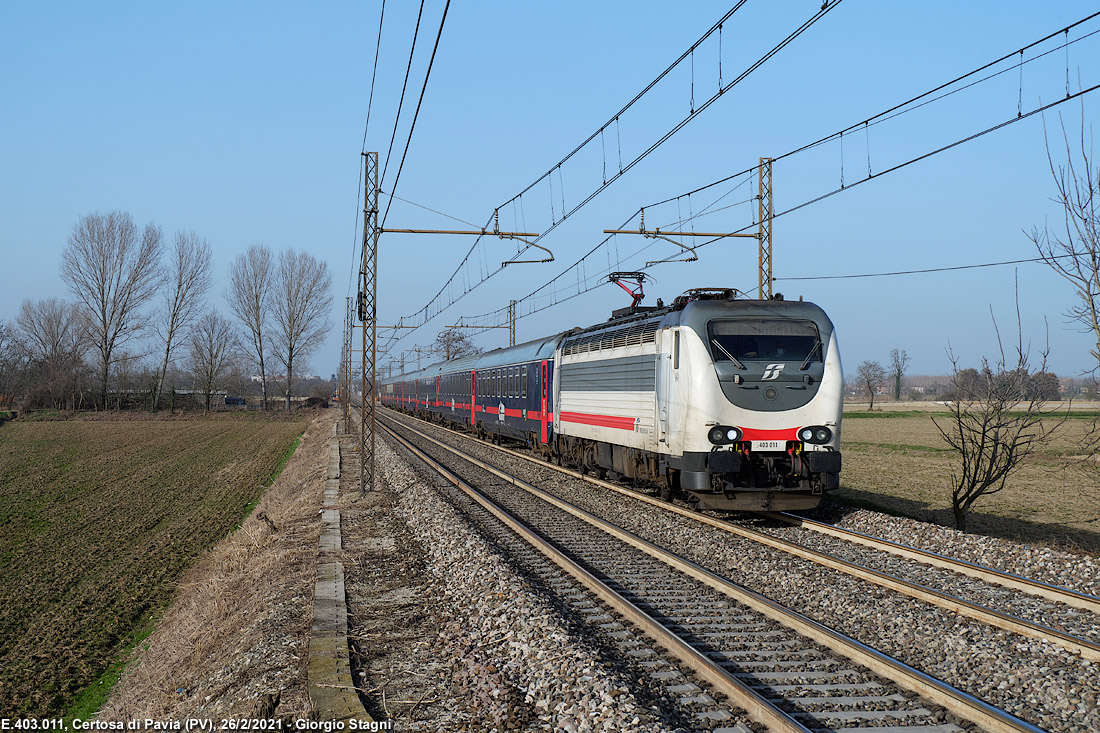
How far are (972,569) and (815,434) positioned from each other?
3.25 metres

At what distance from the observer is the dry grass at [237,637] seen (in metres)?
5.89

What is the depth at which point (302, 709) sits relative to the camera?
16.8ft

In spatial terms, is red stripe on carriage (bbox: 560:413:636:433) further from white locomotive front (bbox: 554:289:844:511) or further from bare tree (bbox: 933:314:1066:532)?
bare tree (bbox: 933:314:1066:532)

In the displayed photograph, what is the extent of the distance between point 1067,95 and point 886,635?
5.58 metres

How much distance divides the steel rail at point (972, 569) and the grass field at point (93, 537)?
9.32 meters

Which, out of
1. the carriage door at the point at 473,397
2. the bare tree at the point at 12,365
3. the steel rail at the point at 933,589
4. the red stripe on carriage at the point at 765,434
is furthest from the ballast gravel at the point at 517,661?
the bare tree at the point at 12,365

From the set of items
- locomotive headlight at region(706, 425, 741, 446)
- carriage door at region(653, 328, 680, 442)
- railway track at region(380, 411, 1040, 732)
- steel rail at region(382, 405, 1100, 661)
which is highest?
carriage door at region(653, 328, 680, 442)

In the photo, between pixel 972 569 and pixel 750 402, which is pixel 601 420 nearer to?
pixel 750 402

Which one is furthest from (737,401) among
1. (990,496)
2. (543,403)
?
(990,496)

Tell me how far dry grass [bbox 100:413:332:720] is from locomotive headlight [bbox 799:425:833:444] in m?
6.70

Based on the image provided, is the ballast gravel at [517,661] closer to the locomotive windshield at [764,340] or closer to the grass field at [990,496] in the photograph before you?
the locomotive windshield at [764,340]

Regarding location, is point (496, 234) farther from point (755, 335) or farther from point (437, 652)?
point (437, 652)

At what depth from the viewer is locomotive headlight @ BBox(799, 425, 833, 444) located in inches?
450

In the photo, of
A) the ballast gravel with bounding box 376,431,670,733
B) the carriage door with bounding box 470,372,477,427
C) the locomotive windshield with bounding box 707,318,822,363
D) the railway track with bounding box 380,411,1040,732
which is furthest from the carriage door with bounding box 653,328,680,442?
the carriage door with bounding box 470,372,477,427
